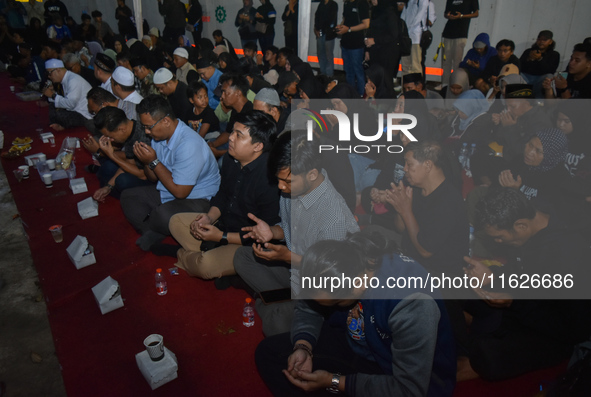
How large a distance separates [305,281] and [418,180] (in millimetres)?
1215

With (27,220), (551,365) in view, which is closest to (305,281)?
(551,365)

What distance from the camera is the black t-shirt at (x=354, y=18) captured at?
6633 mm

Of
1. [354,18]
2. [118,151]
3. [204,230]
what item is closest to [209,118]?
[118,151]

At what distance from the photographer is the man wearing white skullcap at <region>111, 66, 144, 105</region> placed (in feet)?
16.4

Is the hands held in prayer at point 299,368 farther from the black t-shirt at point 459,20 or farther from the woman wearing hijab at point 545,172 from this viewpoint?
the black t-shirt at point 459,20

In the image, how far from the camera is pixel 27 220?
4059 millimetres

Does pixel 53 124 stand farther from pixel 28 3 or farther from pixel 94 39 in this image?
pixel 28 3

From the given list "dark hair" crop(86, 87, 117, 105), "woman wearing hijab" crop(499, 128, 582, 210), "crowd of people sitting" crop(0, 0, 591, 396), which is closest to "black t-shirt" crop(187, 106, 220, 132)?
"crowd of people sitting" crop(0, 0, 591, 396)

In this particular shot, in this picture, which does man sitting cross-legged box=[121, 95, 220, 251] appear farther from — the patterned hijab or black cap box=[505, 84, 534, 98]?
black cap box=[505, 84, 534, 98]

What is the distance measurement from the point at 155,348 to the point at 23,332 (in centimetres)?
118

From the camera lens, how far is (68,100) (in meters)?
6.30

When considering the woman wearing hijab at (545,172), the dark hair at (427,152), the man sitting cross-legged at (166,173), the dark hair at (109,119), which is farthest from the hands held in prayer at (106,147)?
the woman wearing hijab at (545,172)

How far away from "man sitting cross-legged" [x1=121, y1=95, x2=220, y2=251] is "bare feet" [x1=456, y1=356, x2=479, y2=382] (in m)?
2.30

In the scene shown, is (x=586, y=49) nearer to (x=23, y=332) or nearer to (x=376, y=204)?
(x=376, y=204)
